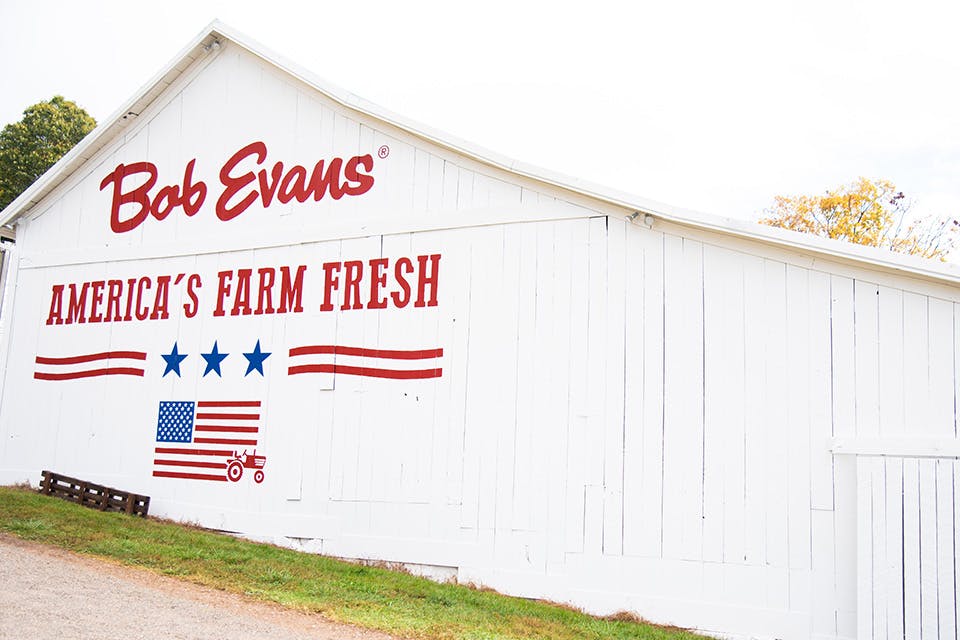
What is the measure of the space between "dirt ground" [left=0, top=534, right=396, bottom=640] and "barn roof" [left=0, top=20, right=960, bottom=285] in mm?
5430

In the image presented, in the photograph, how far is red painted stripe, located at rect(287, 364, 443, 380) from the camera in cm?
1166

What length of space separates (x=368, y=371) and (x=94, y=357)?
5.16m

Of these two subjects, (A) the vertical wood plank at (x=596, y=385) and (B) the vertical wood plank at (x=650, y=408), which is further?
(A) the vertical wood plank at (x=596, y=385)

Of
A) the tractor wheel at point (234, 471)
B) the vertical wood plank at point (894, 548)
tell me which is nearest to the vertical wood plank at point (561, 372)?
the vertical wood plank at point (894, 548)

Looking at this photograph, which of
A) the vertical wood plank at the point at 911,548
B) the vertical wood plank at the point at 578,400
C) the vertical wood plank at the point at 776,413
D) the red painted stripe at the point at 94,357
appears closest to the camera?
the vertical wood plank at the point at 911,548

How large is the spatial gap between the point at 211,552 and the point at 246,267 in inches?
166

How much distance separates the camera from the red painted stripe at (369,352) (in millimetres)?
11711

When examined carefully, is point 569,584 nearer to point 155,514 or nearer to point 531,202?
point 531,202

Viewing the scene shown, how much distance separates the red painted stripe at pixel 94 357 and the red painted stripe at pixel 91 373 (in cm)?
18

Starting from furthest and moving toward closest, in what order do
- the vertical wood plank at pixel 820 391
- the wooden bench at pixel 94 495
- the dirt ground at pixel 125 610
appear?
the wooden bench at pixel 94 495 → the vertical wood plank at pixel 820 391 → the dirt ground at pixel 125 610

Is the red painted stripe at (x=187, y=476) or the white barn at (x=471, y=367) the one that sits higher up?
the white barn at (x=471, y=367)

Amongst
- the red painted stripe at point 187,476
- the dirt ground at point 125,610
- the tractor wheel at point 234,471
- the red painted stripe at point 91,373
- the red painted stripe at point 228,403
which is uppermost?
the red painted stripe at point 91,373

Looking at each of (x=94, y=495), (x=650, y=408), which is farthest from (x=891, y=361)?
(x=94, y=495)

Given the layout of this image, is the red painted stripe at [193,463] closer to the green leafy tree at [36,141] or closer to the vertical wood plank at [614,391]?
the vertical wood plank at [614,391]
